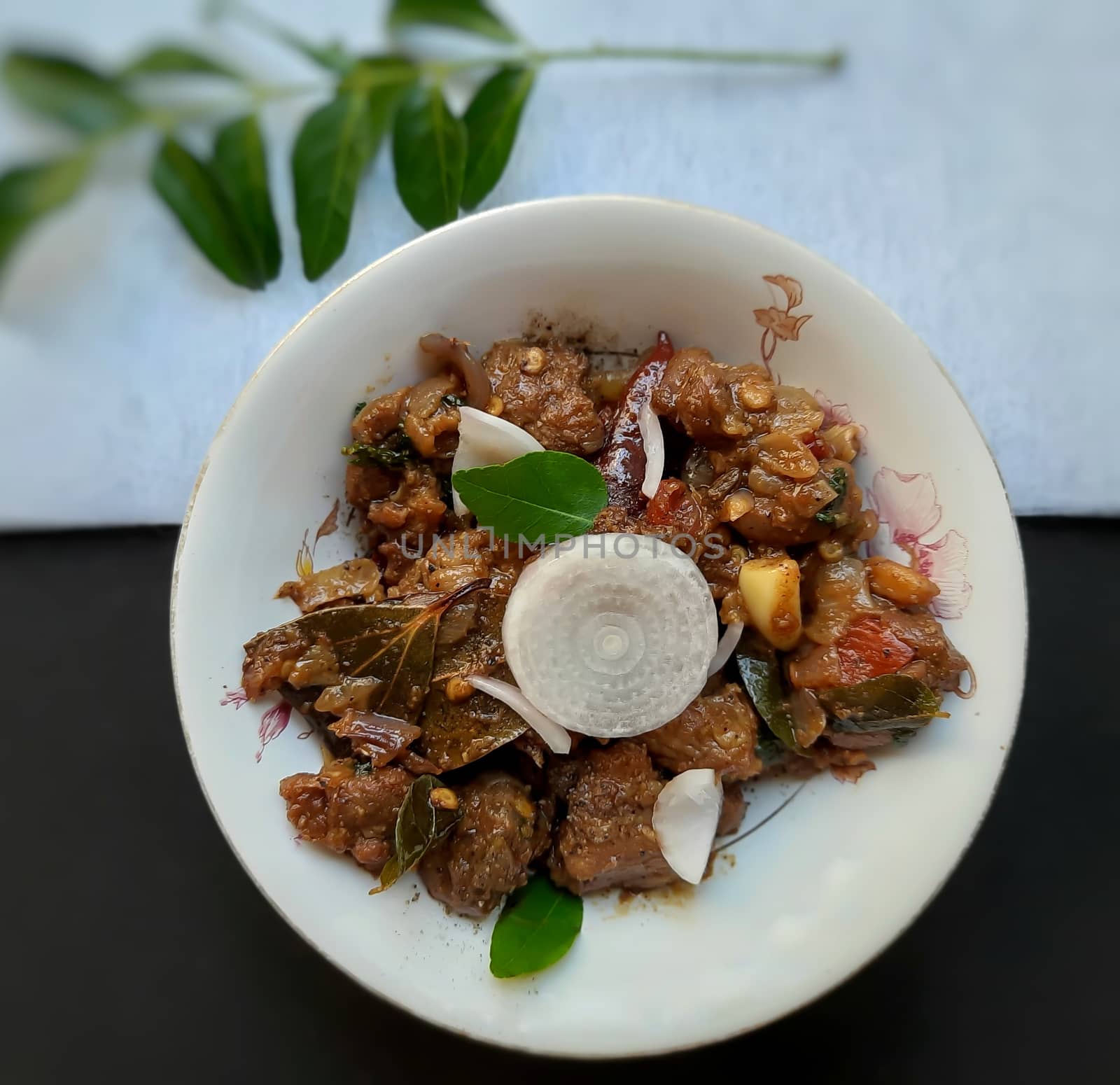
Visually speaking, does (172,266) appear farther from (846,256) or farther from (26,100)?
(846,256)

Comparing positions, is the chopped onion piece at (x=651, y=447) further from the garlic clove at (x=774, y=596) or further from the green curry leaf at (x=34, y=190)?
the green curry leaf at (x=34, y=190)

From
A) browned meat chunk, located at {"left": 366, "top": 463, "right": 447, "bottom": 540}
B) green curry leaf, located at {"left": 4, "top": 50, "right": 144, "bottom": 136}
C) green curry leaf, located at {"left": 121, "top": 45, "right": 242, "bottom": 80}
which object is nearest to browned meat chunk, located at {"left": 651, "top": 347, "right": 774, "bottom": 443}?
browned meat chunk, located at {"left": 366, "top": 463, "right": 447, "bottom": 540}

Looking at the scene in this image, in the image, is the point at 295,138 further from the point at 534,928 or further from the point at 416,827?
the point at 534,928

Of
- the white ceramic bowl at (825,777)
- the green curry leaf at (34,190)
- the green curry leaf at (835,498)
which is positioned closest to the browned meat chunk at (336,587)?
the white ceramic bowl at (825,777)

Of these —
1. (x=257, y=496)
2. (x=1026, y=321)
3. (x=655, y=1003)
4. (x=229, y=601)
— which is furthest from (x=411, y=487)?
(x=1026, y=321)

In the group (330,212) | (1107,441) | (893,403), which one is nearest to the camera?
(893,403)

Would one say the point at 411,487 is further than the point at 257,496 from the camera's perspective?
Yes

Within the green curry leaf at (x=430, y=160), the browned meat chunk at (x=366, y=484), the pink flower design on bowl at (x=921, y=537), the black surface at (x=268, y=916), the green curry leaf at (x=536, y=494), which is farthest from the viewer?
the black surface at (x=268, y=916)
